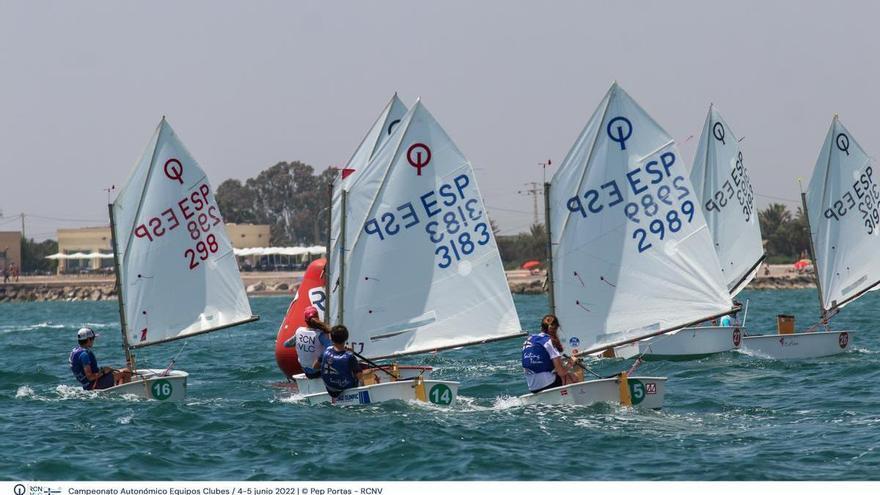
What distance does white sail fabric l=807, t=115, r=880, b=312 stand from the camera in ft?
125

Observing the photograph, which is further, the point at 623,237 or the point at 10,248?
the point at 10,248

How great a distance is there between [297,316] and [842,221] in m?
15.9

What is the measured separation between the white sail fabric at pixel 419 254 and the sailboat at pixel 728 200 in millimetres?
15122

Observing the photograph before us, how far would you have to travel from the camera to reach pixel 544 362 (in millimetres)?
23969

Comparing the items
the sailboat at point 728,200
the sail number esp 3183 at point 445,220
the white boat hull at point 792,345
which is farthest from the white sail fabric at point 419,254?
the sailboat at point 728,200

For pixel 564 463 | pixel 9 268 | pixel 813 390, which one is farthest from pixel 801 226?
pixel 564 463

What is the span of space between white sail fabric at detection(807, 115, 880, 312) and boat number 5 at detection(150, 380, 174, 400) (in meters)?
18.8

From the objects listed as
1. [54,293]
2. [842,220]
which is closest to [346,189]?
[842,220]

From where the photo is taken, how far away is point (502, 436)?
2156 cm

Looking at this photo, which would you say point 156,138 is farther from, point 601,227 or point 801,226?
point 801,226

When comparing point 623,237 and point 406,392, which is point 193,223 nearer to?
point 406,392

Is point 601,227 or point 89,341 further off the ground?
point 601,227

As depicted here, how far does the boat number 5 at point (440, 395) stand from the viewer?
24.7m

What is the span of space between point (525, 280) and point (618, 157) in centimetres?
9986
